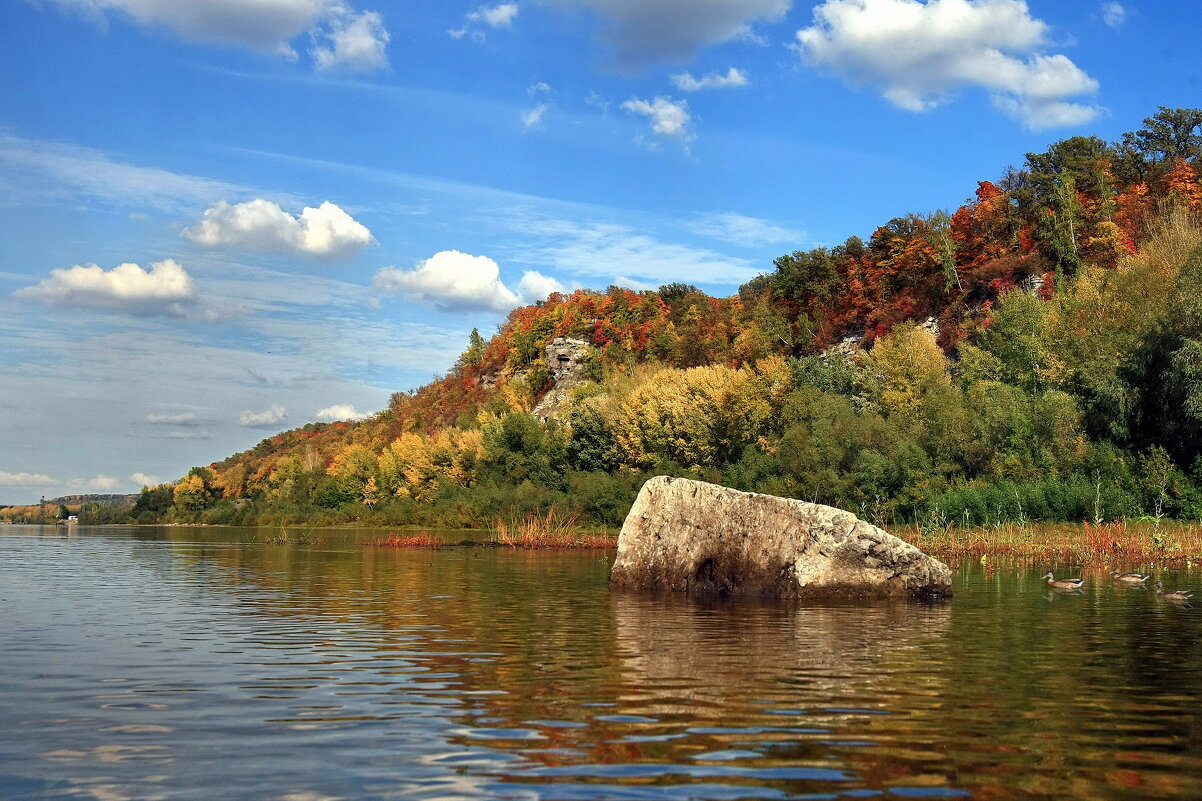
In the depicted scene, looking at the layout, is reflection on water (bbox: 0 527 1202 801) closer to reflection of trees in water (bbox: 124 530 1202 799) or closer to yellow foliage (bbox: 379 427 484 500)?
reflection of trees in water (bbox: 124 530 1202 799)

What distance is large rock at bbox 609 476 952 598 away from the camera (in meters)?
22.9

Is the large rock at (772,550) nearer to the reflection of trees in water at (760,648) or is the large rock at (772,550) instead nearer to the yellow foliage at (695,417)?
the reflection of trees in water at (760,648)

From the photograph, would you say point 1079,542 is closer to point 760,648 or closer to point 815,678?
point 760,648

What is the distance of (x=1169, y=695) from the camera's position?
1098cm

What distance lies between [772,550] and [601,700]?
13437 mm

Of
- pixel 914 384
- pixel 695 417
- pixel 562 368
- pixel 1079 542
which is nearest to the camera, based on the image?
pixel 1079 542

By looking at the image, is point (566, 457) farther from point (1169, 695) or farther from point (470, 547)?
point (1169, 695)

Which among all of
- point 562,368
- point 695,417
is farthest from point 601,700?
point 562,368

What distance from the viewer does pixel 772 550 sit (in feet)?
77.0

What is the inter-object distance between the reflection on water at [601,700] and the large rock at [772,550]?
1.29 m

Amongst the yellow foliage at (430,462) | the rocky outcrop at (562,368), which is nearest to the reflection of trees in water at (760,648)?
the yellow foliage at (430,462)

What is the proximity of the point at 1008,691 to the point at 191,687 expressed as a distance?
916cm

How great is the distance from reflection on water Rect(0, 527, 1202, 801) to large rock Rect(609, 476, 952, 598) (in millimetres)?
1294

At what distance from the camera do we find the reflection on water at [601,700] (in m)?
7.45
